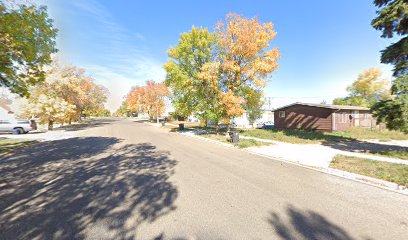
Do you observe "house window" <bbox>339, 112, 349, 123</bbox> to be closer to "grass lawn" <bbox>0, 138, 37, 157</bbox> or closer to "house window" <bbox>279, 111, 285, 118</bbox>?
"house window" <bbox>279, 111, 285, 118</bbox>

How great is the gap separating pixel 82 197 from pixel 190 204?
9.48 feet

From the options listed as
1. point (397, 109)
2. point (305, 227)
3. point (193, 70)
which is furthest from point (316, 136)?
point (305, 227)

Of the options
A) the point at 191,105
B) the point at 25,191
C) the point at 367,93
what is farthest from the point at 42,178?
the point at 367,93

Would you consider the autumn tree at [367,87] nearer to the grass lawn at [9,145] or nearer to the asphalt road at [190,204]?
the asphalt road at [190,204]

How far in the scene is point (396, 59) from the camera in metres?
10.1

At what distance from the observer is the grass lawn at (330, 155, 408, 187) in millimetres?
5836

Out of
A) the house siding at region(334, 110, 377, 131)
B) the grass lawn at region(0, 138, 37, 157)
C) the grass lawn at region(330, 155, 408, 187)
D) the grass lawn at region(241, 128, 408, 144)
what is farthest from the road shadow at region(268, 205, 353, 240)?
the house siding at region(334, 110, 377, 131)

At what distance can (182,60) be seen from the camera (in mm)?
19906

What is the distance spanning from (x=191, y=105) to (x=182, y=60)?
523 centimetres

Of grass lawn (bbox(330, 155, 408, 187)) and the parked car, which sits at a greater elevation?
the parked car

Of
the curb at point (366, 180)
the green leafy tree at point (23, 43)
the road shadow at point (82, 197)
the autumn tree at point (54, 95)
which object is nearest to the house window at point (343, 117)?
the curb at point (366, 180)

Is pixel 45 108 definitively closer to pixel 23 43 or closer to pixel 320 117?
pixel 23 43

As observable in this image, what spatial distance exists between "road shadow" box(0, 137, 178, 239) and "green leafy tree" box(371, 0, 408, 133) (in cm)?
1168

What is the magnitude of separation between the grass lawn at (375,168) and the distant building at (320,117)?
1670cm
